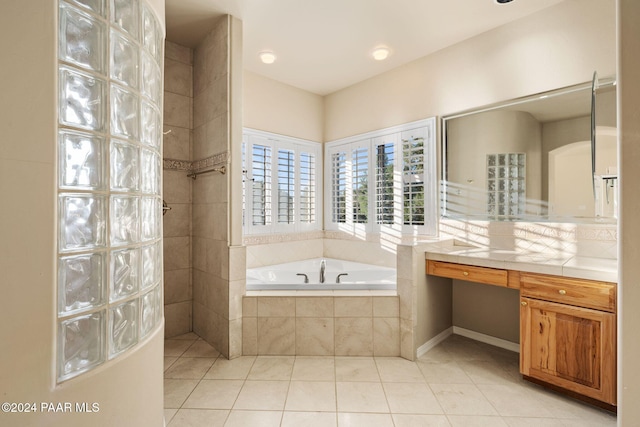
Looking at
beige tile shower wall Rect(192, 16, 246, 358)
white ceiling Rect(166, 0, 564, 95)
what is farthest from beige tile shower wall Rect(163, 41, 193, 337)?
white ceiling Rect(166, 0, 564, 95)

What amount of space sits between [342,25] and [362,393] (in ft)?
9.00

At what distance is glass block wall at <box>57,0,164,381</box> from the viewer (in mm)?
1016

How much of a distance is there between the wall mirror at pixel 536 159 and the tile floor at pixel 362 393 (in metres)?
1.20

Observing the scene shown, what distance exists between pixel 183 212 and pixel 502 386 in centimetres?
288

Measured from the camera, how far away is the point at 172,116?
289cm

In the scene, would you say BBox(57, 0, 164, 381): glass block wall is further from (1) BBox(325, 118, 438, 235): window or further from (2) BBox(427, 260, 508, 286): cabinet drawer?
(1) BBox(325, 118, 438, 235): window

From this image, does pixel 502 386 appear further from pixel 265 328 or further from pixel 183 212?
pixel 183 212

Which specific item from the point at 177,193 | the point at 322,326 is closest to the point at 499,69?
the point at 322,326

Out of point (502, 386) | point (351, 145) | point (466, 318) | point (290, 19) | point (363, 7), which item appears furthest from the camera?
point (351, 145)

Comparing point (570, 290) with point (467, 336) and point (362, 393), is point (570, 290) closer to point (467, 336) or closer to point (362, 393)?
point (467, 336)

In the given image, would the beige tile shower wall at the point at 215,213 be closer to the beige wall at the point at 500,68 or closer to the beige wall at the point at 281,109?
the beige wall at the point at 281,109

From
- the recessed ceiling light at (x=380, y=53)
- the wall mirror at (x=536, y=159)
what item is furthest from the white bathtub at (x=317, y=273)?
the recessed ceiling light at (x=380, y=53)

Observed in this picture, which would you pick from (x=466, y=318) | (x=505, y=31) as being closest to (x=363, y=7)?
(x=505, y=31)
